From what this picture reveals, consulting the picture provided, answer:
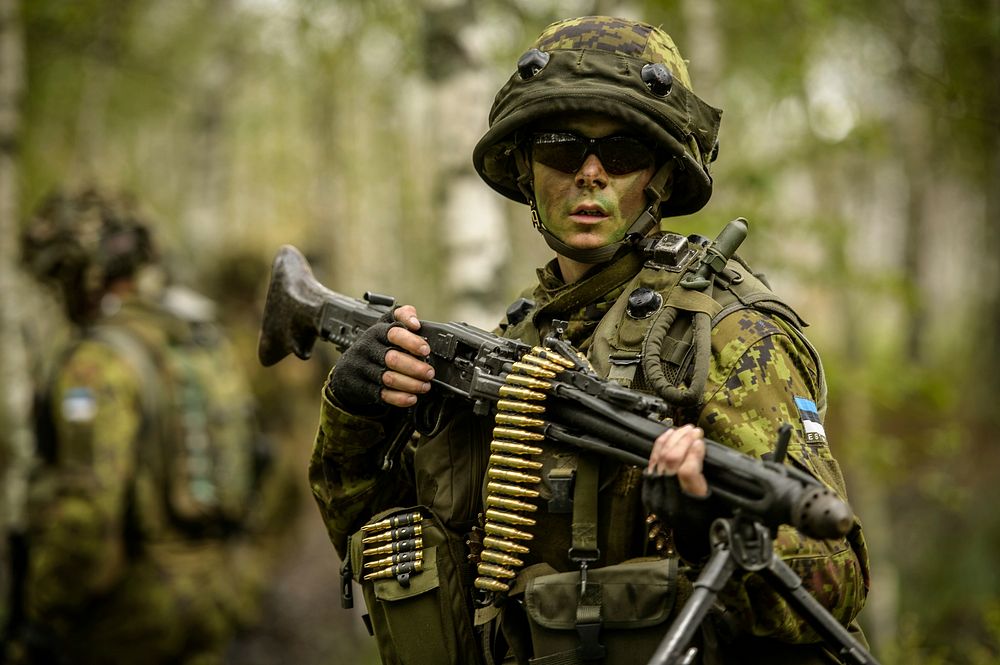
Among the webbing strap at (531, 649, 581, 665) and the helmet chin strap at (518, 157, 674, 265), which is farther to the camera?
the helmet chin strap at (518, 157, 674, 265)

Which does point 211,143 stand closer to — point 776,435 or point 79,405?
point 79,405

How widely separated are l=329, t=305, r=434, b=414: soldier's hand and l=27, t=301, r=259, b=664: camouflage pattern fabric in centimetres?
325

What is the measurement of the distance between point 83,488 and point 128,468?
0.29 m

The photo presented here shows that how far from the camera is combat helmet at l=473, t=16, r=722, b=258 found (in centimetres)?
288

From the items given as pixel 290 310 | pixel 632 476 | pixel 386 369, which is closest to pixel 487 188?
pixel 290 310

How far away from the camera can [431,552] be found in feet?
9.93

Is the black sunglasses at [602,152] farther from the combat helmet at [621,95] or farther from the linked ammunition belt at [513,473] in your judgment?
the linked ammunition belt at [513,473]

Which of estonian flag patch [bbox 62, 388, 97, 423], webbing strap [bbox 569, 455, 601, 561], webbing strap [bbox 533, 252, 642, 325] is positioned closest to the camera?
webbing strap [bbox 569, 455, 601, 561]

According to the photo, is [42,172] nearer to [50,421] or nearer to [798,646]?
[50,421]

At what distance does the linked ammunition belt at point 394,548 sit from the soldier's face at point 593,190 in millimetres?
926

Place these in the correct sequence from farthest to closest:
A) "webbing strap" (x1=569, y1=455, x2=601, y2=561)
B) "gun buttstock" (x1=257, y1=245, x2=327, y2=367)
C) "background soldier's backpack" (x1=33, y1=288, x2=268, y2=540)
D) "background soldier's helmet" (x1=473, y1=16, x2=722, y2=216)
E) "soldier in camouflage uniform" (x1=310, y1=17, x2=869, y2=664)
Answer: "background soldier's backpack" (x1=33, y1=288, x2=268, y2=540) < "gun buttstock" (x1=257, y1=245, x2=327, y2=367) < "background soldier's helmet" (x1=473, y1=16, x2=722, y2=216) < "webbing strap" (x1=569, y1=455, x2=601, y2=561) < "soldier in camouflage uniform" (x1=310, y1=17, x2=869, y2=664)

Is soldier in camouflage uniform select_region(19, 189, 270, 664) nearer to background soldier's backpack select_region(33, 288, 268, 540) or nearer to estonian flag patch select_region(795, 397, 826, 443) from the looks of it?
background soldier's backpack select_region(33, 288, 268, 540)

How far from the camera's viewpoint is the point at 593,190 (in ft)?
9.62

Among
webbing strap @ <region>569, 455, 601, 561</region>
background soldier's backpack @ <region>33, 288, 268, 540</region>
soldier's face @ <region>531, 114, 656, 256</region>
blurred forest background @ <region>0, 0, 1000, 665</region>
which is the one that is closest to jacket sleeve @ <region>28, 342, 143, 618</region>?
background soldier's backpack @ <region>33, 288, 268, 540</region>
